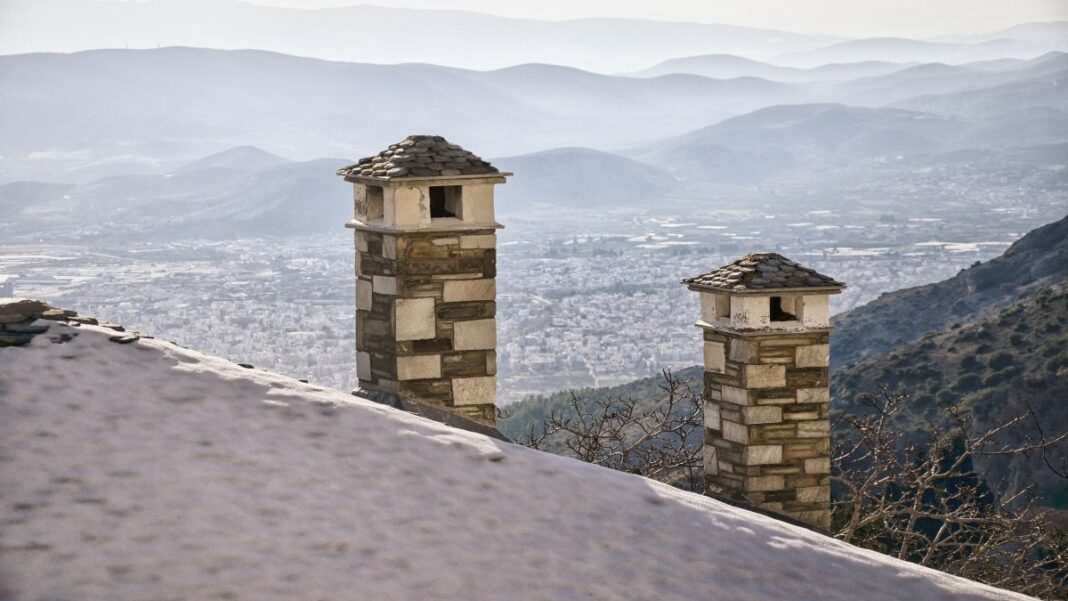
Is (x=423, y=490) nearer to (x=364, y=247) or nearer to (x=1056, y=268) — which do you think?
(x=364, y=247)

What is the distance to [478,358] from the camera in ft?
38.0

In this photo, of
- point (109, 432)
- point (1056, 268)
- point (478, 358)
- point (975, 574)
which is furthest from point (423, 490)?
point (1056, 268)

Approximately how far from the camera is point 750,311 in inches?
481

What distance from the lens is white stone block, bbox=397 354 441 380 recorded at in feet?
37.6

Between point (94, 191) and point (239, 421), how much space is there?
125m

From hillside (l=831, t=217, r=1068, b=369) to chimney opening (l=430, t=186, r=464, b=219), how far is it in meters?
29.2

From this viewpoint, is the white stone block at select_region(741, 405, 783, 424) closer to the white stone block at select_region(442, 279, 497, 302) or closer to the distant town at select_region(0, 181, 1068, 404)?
the white stone block at select_region(442, 279, 497, 302)

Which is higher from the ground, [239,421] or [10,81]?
[10,81]

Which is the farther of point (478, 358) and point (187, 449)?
point (478, 358)

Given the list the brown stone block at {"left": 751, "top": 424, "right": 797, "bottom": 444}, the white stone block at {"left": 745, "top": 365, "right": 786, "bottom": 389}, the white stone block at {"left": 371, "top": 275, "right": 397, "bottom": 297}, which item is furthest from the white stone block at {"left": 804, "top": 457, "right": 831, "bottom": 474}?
the white stone block at {"left": 371, "top": 275, "right": 397, "bottom": 297}

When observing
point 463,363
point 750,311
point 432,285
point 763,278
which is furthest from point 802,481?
point 432,285

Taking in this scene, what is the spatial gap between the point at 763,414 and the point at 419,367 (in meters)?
2.88

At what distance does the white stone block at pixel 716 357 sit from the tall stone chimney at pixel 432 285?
2015mm

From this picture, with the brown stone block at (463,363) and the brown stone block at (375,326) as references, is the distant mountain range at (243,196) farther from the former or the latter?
the brown stone block at (463,363)
